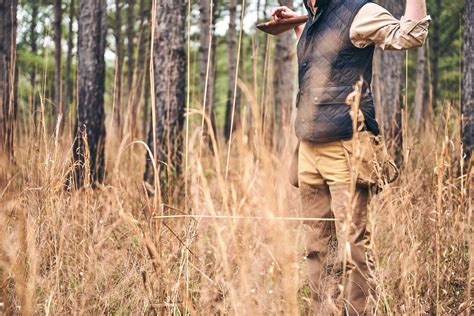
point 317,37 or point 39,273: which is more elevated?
point 317,37

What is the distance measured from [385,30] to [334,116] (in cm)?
39

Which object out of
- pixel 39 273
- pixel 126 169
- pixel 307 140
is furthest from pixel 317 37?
pixel 126 169

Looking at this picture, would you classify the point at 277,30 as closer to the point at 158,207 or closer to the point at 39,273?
the point at 158,207

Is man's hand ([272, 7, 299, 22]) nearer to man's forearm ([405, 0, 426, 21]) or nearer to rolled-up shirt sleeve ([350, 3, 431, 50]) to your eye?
rolled-up shirt sleeve ([350, 3, 431, 50])

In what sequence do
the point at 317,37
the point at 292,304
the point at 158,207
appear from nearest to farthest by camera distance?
the point at 292,304 → the point at 158,207 → the point at 317,37

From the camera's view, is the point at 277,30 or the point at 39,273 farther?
the point at 277,30

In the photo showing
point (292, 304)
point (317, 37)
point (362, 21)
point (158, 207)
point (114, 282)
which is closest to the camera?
point (292, 304)

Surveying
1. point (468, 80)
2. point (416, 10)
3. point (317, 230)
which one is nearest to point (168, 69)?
point (468, 80)

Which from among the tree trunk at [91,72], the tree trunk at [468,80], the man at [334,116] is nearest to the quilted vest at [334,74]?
the man at [334,116]

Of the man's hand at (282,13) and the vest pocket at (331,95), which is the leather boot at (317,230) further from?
the man's hand at (282,13)

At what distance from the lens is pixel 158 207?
1.58 m

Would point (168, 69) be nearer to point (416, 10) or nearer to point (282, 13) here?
point (282, 13)

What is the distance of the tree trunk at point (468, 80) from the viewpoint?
339 centimetres

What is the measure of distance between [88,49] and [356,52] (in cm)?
364
